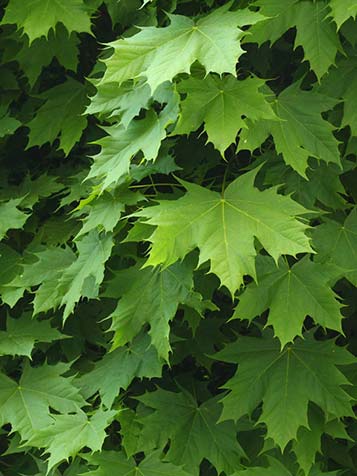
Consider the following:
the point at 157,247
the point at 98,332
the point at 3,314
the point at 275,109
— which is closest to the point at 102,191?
the point at 157,247

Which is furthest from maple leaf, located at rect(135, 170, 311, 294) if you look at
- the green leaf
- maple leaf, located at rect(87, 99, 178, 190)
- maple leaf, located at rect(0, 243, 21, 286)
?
maple leaf, located at rect(0, 243, 21, 286)

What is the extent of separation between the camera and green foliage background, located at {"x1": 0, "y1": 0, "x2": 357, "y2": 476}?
5.74 ft

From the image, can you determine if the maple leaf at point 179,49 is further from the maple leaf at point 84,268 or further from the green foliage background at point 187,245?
the maple leaf at point 84,268

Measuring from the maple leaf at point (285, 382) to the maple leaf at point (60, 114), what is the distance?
82cm

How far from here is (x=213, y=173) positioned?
7.86 feet

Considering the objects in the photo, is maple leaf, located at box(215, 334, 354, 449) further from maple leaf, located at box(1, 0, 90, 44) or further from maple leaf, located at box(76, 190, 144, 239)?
maple leaf, located at box(1, 0, 90, 44)

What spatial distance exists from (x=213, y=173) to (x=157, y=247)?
754 millimetres

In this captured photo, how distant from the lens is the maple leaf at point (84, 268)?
1.98 m

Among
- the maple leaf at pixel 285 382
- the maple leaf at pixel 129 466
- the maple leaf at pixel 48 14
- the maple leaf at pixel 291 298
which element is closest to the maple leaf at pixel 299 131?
the maple leaf at pixel 291 298

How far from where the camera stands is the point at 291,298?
1889 mm

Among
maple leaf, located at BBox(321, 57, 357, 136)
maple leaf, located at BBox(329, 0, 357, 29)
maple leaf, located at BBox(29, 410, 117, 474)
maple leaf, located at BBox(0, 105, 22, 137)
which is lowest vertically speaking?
maple leaf, located at BBox(29, 410, 117, 474)

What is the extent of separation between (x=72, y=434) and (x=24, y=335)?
15.1 inches

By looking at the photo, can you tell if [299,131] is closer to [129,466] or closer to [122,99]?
[122,99]

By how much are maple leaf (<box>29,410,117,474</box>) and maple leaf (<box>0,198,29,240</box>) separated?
571 mm
